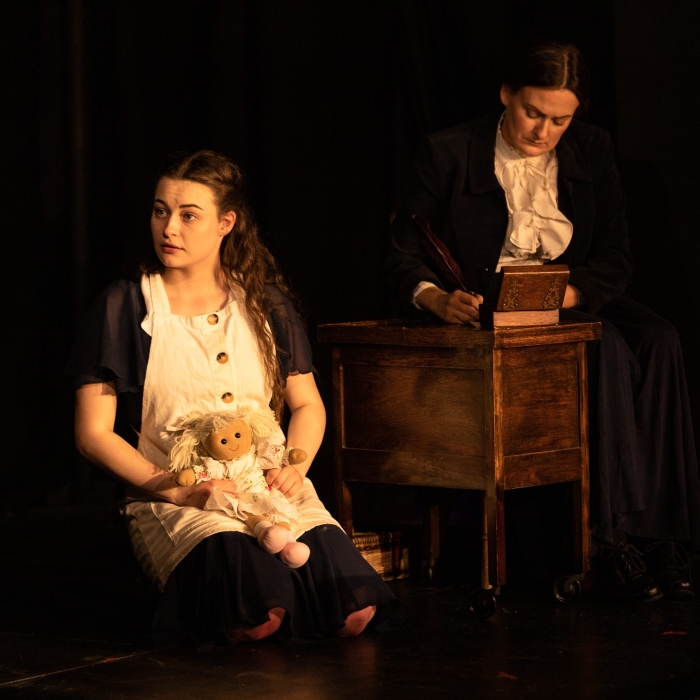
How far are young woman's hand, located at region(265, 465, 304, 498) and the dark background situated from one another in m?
1.72

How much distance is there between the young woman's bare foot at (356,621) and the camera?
3.09 metres

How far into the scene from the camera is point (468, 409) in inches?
133

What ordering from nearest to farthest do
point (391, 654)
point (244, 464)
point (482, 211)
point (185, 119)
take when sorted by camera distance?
point (391, 654), point (244, 464), point (482, 211), point (185, 119)

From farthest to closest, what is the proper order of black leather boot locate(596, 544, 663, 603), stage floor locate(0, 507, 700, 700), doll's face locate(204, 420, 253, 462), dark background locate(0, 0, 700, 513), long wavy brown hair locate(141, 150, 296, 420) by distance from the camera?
1. dark background locate(0, 0, 700, 513)
2. black leather boot locate(596, 544, 663, 603)
3. long wavy brown hair locate(141, 150, 296, 420)
4. doll's face locate(204, 420, 253, 462)
5. stage floor locate(0, 507, 700, 700)

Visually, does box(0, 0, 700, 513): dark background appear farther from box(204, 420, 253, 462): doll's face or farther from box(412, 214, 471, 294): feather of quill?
box(204, 420, 253, 462): doll's face

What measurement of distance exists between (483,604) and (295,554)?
564 mm

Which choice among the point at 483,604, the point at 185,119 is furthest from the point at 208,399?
the point at 185,119

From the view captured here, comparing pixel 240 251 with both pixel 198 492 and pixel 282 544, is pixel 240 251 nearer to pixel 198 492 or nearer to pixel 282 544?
pixel 198 492

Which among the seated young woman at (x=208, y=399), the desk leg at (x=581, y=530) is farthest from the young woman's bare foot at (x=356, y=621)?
the desk leg at (x=581, y=530)

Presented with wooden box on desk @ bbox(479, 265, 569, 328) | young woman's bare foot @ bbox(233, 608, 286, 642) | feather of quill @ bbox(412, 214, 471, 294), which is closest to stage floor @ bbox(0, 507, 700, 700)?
young woman's bare foot @ bbox(233, 608, 286, 642)

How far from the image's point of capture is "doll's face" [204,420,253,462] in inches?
123

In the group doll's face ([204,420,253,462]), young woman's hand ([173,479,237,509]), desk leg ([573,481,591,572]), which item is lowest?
desk leg ([573,481,591,572])

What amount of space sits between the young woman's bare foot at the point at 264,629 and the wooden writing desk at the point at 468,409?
626 mm

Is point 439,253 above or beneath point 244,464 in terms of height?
above
